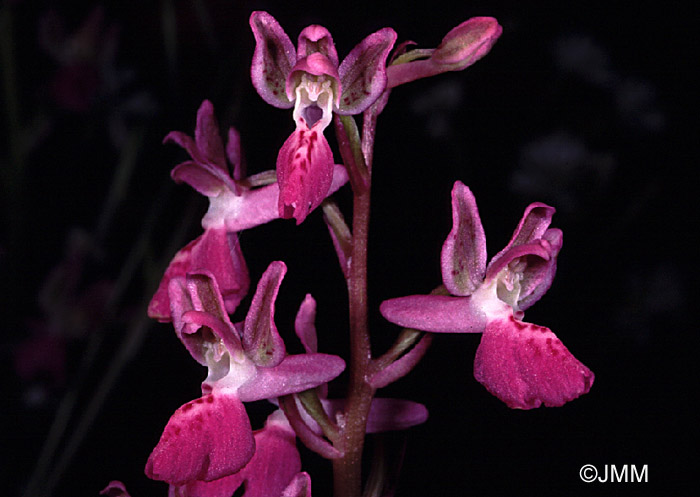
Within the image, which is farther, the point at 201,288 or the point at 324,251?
the point at 324,251

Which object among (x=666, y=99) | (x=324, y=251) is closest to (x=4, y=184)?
(x=324, y=251)

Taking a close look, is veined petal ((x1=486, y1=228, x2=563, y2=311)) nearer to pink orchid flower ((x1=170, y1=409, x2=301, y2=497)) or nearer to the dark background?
pink orchid flower ((x1=170, y1=409, x2=301, y2=497))

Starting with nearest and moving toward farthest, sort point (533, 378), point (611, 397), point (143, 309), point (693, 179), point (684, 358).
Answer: point (533, 378) → point (143, 309) → point (611, 397) → point (684, 358) → point (693, 179)

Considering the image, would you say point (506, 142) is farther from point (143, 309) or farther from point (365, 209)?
point (365, 209)

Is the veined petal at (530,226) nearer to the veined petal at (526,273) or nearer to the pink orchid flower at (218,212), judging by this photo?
the veined petal at (526,273)

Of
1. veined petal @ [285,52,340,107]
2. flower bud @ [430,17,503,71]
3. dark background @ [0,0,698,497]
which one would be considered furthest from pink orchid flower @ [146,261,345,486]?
dark background @ [0,0,698,497]

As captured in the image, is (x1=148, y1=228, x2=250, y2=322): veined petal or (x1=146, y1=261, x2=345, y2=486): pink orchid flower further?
(x1=148, y1=228, x2=250, y2=322): veined petal

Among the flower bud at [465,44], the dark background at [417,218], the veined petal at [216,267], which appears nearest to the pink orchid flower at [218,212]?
the veined petal at [216,267]
